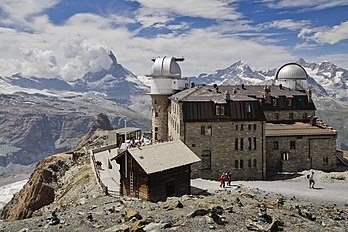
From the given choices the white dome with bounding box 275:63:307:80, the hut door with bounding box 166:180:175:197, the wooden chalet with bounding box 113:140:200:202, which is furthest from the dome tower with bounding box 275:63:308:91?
the hut door with bounding box 166:180:175:197

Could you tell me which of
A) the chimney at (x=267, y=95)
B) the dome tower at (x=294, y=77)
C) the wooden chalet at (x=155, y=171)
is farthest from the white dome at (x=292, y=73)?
the wooden chalet at (x=155, y=171)

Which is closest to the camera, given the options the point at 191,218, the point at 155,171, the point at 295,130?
the point at 191,218

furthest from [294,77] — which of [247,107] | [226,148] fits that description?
[226,148]

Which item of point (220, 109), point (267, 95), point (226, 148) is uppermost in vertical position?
point (267, 95)

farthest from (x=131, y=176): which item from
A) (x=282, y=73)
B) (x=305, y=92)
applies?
(x=282, y=73)

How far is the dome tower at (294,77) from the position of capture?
78000mm

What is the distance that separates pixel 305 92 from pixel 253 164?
22.8 metres

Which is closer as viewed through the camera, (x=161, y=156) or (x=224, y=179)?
(x=161, y=156)

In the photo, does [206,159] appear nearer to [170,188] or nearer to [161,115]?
[170,188]

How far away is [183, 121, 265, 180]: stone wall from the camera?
51594 mm

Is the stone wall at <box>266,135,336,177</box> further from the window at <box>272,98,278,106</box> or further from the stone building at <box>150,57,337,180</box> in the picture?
the window at <box>272,98,278,106</box>

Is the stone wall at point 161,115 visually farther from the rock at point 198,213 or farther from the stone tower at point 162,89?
the rock at point 198,213

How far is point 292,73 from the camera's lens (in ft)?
258

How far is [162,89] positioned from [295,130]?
20.2 metres
